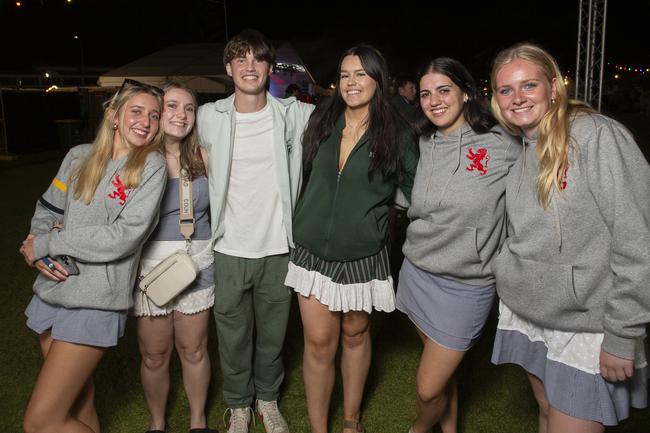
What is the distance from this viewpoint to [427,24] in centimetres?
3269

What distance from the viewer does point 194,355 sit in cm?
311

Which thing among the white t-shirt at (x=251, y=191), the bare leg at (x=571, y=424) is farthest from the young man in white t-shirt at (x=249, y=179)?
the bare leg at (x=571, y=424)

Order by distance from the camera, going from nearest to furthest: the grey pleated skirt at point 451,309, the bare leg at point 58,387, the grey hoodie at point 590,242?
the grey hoodie at point 590,242 → the bare leg at point 58,387 → the grey pleated skirt at point 451,309

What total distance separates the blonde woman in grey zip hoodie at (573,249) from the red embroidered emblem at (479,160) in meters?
0.24

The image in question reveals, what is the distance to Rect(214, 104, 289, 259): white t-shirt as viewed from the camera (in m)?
3.05

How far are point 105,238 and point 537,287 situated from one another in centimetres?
181

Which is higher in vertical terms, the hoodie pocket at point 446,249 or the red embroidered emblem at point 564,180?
the red embroidered emblem at point 564,180

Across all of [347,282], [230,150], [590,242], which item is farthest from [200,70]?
[590,242]

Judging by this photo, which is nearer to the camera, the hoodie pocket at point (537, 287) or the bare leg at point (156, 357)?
the hoodie pocket at point (537, 287)

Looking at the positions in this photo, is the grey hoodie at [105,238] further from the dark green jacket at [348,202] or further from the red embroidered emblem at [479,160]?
the red embroidered emblem at [479,160]

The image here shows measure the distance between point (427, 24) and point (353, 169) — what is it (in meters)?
32.4

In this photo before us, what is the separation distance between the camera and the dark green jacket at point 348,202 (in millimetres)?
2809

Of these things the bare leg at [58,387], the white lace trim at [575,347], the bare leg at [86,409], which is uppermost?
the white lace trim at [575,347]

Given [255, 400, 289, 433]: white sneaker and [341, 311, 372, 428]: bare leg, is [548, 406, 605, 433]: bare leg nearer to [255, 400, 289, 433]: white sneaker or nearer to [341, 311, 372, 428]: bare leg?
[341, 311, 372, 428]: bare leg
